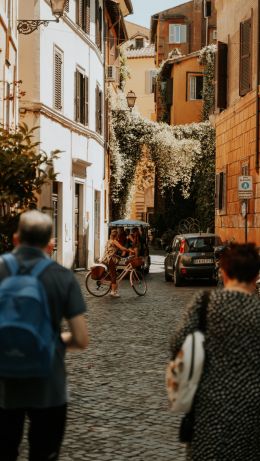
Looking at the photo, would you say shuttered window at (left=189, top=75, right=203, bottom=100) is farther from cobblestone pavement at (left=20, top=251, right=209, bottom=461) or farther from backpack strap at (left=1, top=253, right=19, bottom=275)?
backpack strap at (left=1, top=253, right=19, bottom=275)

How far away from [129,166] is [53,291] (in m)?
34.7

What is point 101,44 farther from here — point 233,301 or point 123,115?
point 233,301

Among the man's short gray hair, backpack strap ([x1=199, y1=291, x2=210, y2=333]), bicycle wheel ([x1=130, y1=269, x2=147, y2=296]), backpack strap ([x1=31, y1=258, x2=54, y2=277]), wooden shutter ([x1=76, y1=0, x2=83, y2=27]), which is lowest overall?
bicycle wheel ([x1=130, y1=269, x2=147, y2=296])

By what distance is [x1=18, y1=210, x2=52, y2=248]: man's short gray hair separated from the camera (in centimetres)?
388

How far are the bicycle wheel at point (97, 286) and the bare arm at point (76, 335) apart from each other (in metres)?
16.2

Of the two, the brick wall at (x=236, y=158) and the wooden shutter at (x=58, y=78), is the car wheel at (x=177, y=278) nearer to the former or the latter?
the brick wall at (x=236, y=158)

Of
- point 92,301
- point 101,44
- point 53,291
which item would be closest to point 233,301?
point 53,291

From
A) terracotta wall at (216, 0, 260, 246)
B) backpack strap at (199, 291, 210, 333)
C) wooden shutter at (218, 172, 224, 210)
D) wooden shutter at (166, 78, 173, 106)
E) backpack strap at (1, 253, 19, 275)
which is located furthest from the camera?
wooden shutter at (166, 78, 173, 106)

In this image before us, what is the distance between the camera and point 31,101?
2278 cm

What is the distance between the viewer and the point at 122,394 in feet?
27.3

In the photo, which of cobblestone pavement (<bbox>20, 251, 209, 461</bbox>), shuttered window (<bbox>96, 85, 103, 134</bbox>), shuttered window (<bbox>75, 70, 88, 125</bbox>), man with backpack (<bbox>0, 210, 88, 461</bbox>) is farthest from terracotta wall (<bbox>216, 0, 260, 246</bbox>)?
man with backpack (<bbox>0, 210, 88, 461</bbox>)

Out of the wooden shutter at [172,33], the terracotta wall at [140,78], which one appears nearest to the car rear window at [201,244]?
the wooden shutter at [172,33]

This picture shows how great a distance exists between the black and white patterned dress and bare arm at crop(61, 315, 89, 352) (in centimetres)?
54

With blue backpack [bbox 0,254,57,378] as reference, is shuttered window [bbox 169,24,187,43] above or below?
above
